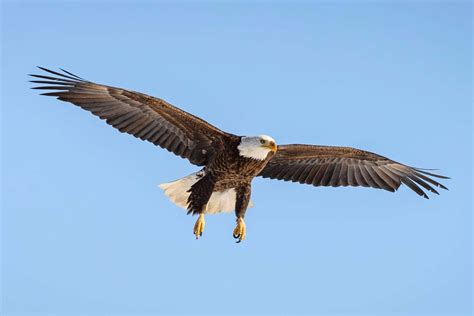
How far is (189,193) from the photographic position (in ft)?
48.0

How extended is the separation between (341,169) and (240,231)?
6.70 feet

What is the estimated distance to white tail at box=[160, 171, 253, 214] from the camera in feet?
47.2

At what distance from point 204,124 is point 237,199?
1127mm

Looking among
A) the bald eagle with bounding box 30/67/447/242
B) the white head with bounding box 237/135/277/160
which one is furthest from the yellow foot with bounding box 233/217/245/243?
the white head with bounding box 237/135/277/160

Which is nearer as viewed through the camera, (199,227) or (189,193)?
(199,227)

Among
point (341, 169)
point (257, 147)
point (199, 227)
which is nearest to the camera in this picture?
point (257, 147)

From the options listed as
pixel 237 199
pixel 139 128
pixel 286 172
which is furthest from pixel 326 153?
pixel 139 128

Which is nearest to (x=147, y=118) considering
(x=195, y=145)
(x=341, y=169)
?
(x=195, y=145)

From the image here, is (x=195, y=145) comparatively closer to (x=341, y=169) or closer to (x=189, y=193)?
(x=189, y=193)

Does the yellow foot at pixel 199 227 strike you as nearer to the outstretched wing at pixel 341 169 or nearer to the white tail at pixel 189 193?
the white tail at pixel 189 193

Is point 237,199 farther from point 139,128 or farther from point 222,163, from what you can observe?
point 139,128

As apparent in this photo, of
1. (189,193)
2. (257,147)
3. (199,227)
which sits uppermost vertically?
(257,147)

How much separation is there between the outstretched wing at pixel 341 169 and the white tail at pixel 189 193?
0.79 m

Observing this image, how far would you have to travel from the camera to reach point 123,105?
14188mm
